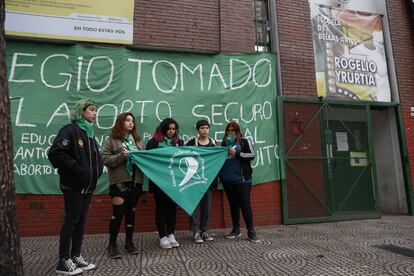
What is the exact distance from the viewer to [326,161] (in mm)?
7508

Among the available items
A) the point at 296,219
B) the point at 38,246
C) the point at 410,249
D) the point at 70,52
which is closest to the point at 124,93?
the point at 70,52

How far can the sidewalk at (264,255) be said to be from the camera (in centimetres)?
408

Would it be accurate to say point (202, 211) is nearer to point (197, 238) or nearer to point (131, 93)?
→ point (197, 238)

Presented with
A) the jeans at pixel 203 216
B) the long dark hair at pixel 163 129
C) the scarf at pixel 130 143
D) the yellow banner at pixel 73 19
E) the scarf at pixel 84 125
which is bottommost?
the jeans at pixel 203 216

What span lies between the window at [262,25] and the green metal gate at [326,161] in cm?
121

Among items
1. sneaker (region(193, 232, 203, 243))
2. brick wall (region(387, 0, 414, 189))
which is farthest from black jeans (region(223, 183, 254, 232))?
brick wall (region(387, 0, 414, 189))

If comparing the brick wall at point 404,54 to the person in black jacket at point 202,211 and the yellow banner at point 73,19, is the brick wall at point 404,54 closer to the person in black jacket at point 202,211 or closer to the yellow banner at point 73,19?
the person in black jacket at point 202,211

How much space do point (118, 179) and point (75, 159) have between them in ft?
2.60

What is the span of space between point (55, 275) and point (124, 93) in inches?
134

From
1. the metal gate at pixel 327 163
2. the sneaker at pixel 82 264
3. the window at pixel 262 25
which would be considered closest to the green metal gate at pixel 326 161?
the metal gate at pixel 327 163

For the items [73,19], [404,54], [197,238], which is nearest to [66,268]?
[197,238]

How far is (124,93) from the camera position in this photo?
6484 millimetres

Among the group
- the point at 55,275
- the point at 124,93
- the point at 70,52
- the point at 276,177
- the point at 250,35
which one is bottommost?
the point at 55,275

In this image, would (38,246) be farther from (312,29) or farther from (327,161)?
(312,29)
